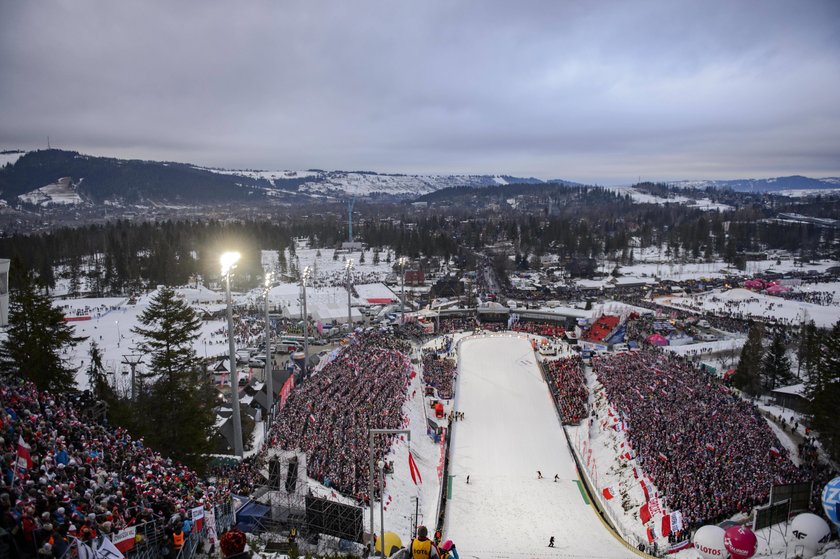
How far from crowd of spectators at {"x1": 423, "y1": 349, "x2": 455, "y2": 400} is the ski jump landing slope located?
2.50 feet

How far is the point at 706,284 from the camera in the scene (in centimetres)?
6588

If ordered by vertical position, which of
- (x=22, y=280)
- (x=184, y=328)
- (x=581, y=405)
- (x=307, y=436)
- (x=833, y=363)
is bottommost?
(x=581, y=405)

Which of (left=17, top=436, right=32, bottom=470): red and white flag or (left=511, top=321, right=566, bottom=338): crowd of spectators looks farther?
A: (left=511, top=321, right=566, bottom=338): crowd of spectators

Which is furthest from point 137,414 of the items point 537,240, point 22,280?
point 537,240

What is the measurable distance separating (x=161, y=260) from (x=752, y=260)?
9471 centimetres

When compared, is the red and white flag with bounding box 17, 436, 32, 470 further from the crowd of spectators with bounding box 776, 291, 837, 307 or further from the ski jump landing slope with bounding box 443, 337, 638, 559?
the crowd of spectators with bounding box 776, 291, 837, 307

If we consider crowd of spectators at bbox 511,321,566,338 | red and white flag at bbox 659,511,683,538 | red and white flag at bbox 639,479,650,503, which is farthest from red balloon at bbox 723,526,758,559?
crowd of spectators at bbox 511,321,566,338

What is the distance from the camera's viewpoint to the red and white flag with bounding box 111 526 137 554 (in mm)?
7828

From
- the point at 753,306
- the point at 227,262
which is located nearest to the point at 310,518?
the point at 227,262

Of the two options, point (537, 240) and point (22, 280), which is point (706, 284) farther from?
point (22, 280)

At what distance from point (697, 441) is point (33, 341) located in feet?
79.9

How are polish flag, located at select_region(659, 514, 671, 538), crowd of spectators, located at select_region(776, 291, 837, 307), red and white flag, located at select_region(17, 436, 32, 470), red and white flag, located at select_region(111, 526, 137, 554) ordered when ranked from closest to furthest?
red and white flag, located at select_region(111, 526, 137, 554), red and white flag, located at select_region(17, 436, 32, 470), polish flag, located at select_region(659, 514, 671, 538), crowd of spectators, located at select_region(776, 291, 837, 307)

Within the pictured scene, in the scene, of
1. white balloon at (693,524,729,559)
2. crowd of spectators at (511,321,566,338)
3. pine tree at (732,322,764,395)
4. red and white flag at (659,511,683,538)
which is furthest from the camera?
crowd of spectators at (511,321,566,338)

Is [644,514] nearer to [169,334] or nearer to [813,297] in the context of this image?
[169,334]
